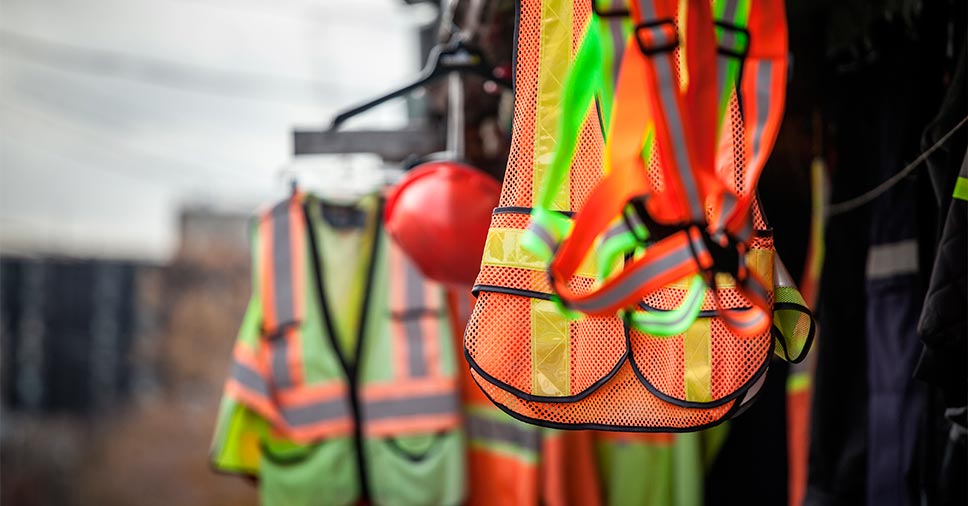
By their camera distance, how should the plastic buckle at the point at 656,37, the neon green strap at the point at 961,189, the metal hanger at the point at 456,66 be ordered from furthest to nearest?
the metal hanger at the point at 456,66 → the neon green strap at the point at 961,189 → the plastic buckle at the point at 656,37

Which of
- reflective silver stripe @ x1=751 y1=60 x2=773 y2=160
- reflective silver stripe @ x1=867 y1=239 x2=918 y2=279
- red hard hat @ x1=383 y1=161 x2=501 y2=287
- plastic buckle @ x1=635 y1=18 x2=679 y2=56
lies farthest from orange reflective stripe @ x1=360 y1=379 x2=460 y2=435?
plastic buckle @ x1=635 y1=18 x2=679 y2=56

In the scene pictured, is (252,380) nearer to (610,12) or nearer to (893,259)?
(893,259)

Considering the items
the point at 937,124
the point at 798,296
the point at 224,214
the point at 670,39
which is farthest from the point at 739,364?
the point at 224,214

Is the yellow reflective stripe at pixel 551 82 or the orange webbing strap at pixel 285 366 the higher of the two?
the yellow reflective stripe at pixel 551 82

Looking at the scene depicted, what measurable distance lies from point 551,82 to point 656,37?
15.1 inches

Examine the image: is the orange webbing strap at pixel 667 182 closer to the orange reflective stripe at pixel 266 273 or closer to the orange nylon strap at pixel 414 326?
the orange nylon strap at pixel 414 326

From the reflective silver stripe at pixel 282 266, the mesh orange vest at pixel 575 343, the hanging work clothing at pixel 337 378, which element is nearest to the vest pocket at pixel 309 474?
the hanging work clothing at pixel 337 378

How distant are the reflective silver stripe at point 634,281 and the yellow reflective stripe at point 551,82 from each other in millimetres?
320

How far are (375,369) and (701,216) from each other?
2148mm

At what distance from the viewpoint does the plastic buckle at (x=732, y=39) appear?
0.98m

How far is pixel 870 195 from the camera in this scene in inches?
79.0

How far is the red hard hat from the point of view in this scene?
2.04 m

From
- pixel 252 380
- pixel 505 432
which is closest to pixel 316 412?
pixel 252 380

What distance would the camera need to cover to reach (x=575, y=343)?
1196 mm
